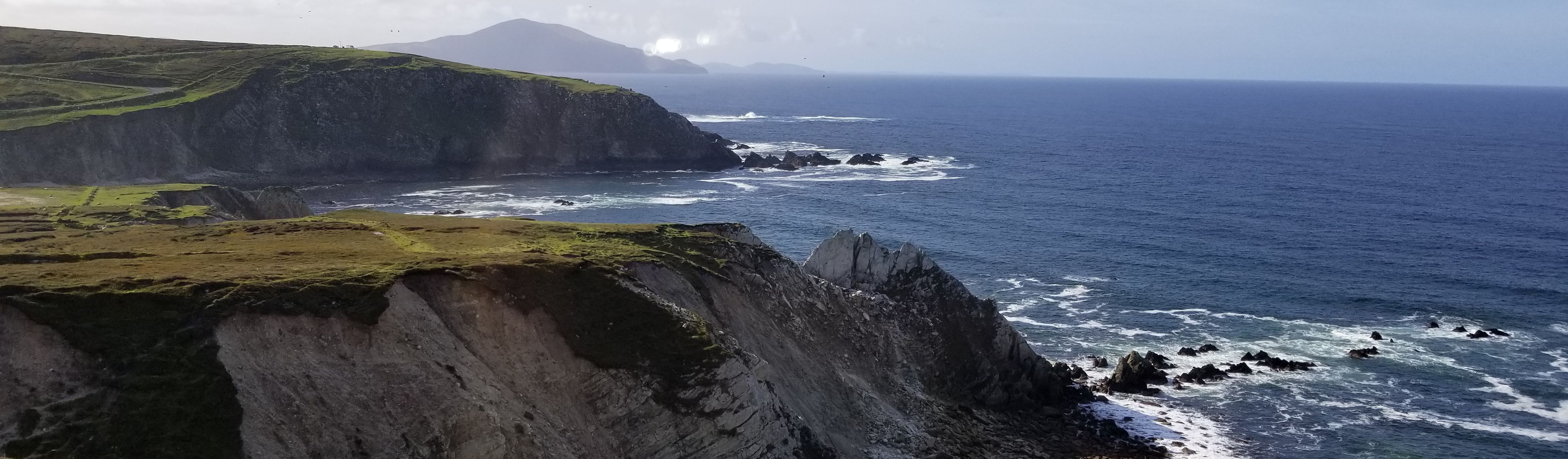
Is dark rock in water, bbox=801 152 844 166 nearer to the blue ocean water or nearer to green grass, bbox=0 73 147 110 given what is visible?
A: the blue ocean water

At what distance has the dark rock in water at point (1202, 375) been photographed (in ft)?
211

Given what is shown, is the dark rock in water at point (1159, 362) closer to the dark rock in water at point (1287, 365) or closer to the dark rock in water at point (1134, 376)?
the dark rock in water at point (1134, 376)

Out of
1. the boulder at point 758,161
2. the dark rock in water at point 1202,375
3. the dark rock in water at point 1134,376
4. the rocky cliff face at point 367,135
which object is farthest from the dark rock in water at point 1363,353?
the rocky cliff face at point 367,135

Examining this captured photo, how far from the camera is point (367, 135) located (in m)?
144

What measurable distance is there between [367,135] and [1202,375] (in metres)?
116

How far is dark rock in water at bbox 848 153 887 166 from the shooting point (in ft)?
529

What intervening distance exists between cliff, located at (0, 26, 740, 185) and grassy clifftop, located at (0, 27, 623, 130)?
1.13 ft

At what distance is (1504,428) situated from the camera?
5712cm

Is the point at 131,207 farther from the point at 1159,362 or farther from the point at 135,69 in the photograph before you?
the point at 135,69

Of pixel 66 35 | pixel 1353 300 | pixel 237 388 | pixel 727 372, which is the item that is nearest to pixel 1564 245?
pixel 1353 300

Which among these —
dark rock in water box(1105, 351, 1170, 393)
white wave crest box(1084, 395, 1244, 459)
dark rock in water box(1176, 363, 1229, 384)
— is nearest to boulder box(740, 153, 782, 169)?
dark rock in water box(1105, 351, 1170, 393)

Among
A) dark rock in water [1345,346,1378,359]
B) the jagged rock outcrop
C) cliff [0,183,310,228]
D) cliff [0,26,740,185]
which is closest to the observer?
cliff [0,183,310,228]

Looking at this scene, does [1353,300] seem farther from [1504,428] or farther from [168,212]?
[168,212]

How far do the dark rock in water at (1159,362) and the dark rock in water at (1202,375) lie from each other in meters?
1.39
